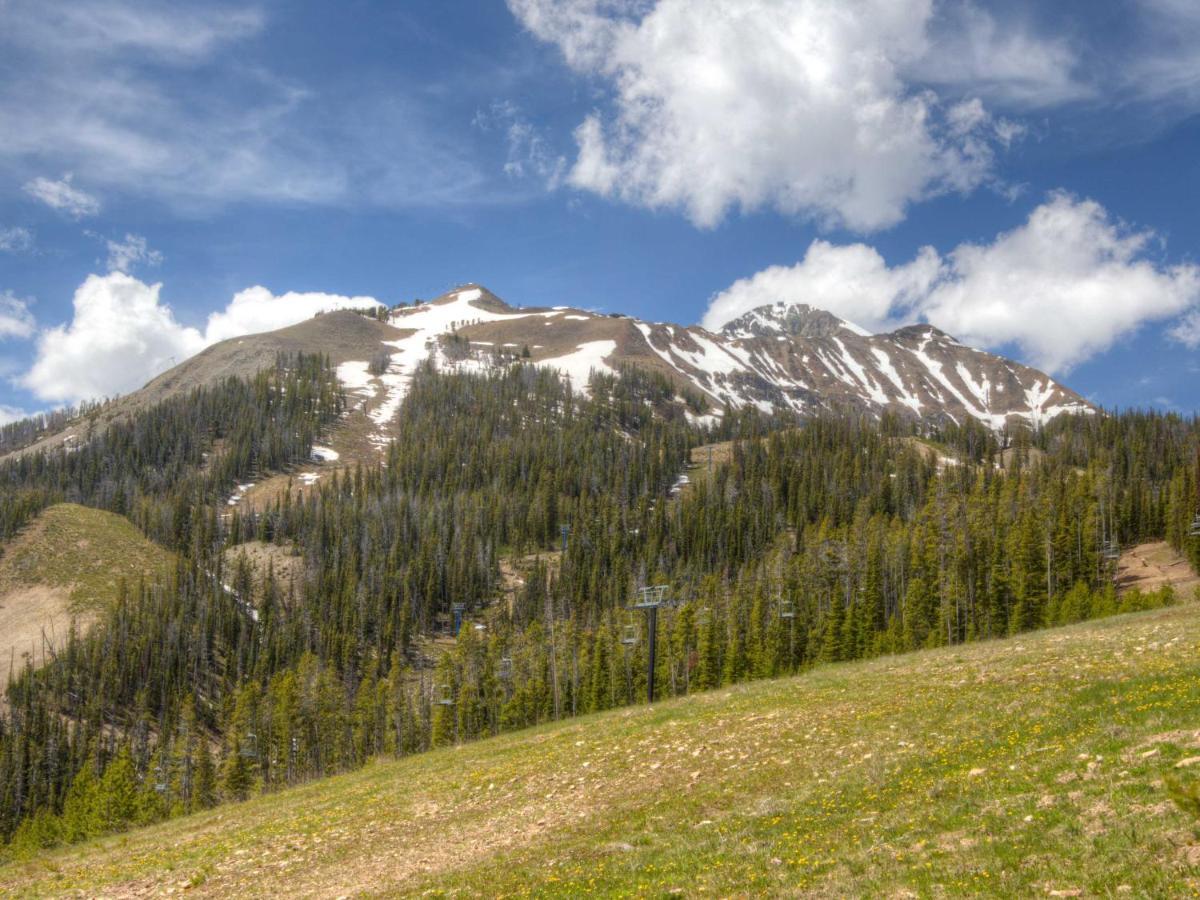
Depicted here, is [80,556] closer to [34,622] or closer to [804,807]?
[34,622]

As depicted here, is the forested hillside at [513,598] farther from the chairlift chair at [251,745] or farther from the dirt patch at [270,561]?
the dirt patch at [270,561]

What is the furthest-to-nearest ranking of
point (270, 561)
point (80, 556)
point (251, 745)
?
point (270, 561), point (80, 556), point (251, 745)

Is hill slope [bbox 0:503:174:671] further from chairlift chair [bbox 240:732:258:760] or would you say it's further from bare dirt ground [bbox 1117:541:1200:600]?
bare dirt ground [bbox 1117:541:1200:600]

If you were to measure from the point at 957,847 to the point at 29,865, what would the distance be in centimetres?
3285

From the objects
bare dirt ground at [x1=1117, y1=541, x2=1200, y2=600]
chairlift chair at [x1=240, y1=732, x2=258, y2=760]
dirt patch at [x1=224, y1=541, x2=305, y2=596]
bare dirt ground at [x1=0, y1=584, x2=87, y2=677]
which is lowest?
chairlift chair at [x1=240, y1=732, x2=258, y2=760]

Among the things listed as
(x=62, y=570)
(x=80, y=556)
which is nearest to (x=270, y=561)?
(x=80, y=556)

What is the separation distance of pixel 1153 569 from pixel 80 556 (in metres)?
178

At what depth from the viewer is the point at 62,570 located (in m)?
140

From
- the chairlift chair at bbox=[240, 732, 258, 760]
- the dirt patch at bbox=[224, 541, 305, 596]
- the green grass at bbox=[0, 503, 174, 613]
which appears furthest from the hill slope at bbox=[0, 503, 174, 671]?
the chairlift chair at bbox=[240, 732, 258, 760]

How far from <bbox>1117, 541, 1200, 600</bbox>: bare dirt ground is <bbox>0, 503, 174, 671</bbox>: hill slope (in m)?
149

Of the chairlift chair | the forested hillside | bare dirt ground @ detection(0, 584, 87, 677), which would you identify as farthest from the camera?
bare dirt ground @ detection(0, 584, 87, 677)

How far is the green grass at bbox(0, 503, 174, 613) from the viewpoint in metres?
135

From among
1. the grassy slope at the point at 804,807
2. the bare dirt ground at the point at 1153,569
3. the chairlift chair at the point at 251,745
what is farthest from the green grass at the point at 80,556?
the bare dirt ground at the point at 1153,569

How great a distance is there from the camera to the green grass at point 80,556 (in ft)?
443
